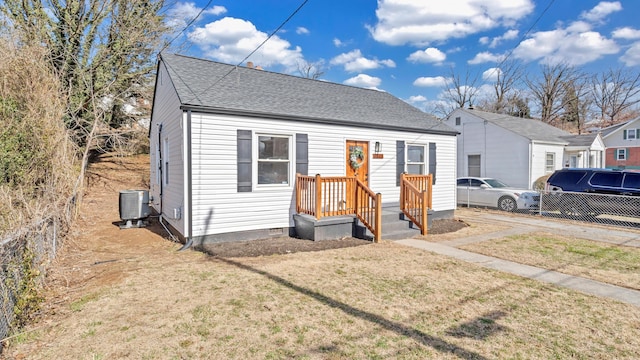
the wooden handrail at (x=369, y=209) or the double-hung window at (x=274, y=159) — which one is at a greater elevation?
the double-hung window at (x=274, y=159)

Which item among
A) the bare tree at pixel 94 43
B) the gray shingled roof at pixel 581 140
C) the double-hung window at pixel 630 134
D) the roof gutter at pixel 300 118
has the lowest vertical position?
the roof gutter at pixel 300 118

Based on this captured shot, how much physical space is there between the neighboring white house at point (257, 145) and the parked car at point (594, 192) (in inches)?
163

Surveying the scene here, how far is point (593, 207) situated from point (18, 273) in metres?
13.8

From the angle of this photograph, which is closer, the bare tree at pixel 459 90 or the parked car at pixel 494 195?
the parked car at pixel 494 195

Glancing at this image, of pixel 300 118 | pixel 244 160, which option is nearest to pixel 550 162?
pixel 300 118

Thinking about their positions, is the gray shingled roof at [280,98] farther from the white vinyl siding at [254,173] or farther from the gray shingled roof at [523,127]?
the gray shingled roof at [523,127]

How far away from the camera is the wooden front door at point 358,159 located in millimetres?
8766

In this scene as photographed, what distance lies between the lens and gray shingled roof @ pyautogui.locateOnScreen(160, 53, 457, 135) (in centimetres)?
732

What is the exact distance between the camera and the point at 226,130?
7.00 metres

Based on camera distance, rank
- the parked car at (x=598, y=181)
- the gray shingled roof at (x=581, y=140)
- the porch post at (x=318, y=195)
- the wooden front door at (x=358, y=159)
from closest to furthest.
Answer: the porch post at (x=318, y=195)
the wooden front door at (x=358, y=159)
the parked car at (x=598, y=181)
the gray shingled roof at (x=581, y=140)

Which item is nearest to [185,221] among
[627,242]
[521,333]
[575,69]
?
[521,333]

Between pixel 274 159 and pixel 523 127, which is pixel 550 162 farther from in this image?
pixel 274 159

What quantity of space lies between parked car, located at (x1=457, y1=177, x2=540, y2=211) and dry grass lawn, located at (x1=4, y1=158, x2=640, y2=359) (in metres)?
8.26

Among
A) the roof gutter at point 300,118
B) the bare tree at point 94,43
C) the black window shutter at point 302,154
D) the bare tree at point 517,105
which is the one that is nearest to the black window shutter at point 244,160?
the roof gutter at point 300,118
